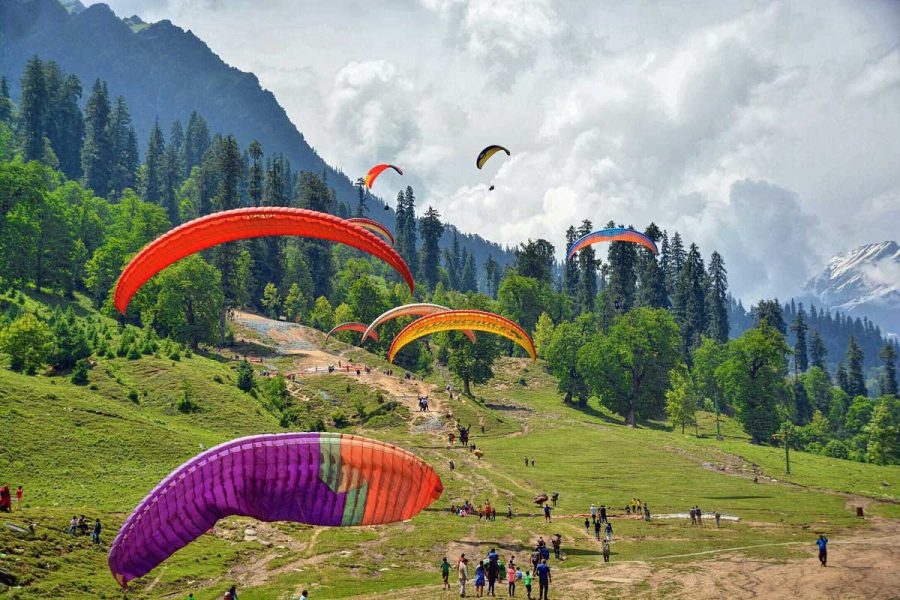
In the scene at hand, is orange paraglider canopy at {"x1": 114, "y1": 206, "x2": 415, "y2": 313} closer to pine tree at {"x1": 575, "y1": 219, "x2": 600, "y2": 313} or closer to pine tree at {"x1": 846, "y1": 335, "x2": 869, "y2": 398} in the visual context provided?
pine tree at {"x1": 575, "y1": 219, "x2": 600, "y2": 313}

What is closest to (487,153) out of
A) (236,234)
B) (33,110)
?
(236,234)

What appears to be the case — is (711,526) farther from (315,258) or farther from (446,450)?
(315,258)

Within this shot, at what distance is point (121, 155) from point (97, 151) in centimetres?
1126

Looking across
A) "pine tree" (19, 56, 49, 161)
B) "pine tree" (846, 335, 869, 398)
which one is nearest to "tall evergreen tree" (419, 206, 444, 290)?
"pine tree" (19, 56, 49, 161)

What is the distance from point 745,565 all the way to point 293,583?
15.9 metres

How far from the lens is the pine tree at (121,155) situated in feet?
459

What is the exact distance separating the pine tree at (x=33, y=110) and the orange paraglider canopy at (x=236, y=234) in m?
119

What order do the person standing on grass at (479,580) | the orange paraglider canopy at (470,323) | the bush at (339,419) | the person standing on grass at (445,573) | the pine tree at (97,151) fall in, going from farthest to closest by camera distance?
the pine tree at (97,151), the bush at (339,419), the orange paraglider canopy at (470,323), the person standing on grass at (445,573), the person standing on grass at (479,580)

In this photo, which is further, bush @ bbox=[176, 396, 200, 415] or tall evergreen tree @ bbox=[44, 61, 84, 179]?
tall evergreen tree @ bbox=[44, 61, 84, 179]

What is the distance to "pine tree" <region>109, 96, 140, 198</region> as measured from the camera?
140000 millimetres

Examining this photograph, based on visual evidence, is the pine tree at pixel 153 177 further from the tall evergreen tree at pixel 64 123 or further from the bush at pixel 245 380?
the bush at pixel 245 380

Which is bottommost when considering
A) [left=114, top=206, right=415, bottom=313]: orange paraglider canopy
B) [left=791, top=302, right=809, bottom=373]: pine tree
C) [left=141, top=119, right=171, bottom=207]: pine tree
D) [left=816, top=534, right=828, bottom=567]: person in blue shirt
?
[left=816, top=534, right=828, bottom=567]: person in blue shirt

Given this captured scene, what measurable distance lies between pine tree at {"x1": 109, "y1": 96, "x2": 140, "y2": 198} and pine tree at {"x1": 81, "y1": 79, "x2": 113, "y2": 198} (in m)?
1.85

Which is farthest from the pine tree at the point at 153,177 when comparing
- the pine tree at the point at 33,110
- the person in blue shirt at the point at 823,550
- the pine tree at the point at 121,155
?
the person in blue shirt at the point at 823,550
